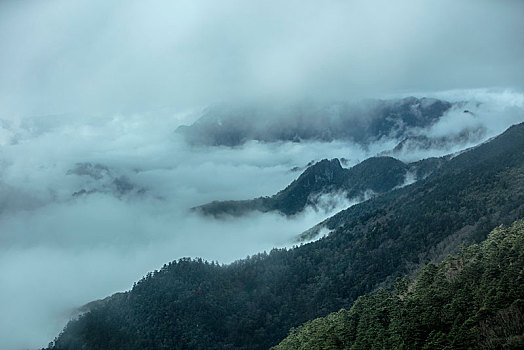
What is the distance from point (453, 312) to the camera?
65750 millimetres

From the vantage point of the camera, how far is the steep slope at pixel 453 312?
54.8 m

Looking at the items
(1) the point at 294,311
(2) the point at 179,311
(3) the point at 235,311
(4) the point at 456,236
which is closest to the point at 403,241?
(4) the point at 456,236

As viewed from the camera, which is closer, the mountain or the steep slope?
the steep slope

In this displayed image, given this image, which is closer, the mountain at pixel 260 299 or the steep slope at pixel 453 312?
the steep slope at pixel 453 312

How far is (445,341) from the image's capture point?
5841 centimetres

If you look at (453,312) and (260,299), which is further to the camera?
(260,299)

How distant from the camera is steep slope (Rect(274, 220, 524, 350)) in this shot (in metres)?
54.8

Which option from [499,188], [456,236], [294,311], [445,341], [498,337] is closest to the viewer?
[498,337]

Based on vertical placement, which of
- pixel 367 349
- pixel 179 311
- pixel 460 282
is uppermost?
pixel 179 311

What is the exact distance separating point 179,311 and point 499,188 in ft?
435

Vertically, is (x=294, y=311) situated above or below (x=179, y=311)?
below

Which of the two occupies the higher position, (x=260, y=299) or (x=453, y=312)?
(x=260, y=299)

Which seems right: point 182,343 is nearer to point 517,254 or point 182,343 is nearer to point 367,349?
point 367,349

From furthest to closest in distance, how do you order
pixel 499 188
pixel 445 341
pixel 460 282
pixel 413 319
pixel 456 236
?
1. pixel 499 188
2. pixel 456 236
3. pixel 460 282
4. pixel 413 319
5. pixel 445 341
